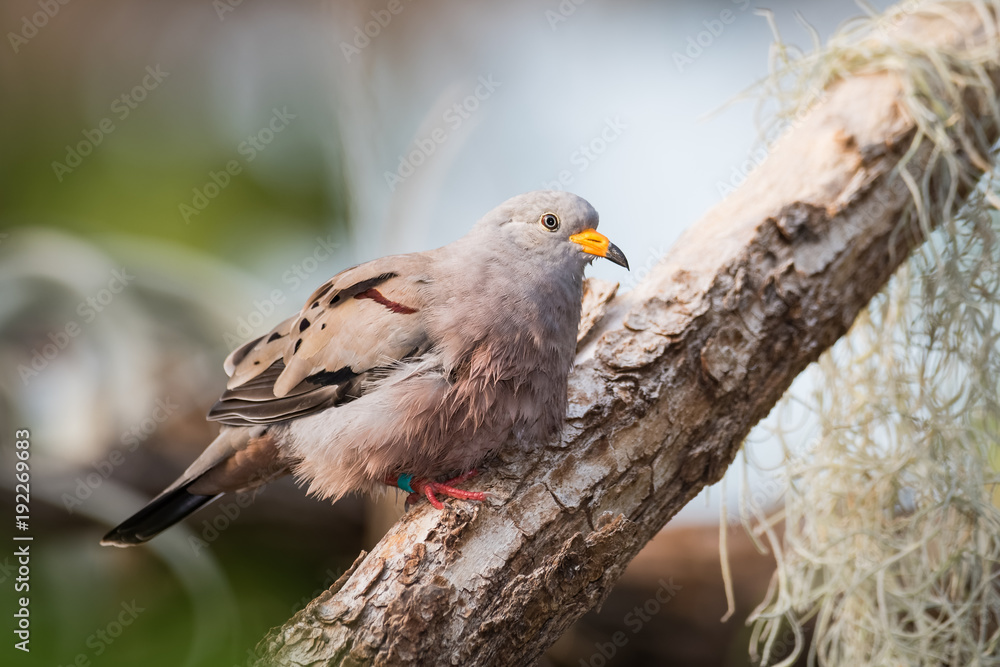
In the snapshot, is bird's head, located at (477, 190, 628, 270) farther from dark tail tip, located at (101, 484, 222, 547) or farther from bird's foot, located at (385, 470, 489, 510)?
dark tail tip, located at (101, 484, 222, 547)

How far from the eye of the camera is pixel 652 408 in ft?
5.53

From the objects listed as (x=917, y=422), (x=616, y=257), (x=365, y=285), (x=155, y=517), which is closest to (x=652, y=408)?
(x=616, y=257)

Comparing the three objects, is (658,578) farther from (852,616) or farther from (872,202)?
(872,202)

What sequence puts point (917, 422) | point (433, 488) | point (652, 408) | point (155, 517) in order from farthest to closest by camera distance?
point (917, 422)
point (155, 517)
point (652, 408)
point (433, 488)

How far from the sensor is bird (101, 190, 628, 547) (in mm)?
1588

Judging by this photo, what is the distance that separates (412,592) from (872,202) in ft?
5.31

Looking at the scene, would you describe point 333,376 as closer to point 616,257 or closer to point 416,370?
point 416,370

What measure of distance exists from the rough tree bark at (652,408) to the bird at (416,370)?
0.39 ft

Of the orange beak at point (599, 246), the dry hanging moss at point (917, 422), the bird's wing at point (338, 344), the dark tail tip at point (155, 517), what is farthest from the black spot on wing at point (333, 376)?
the dry hanging moss at point (917, 422)

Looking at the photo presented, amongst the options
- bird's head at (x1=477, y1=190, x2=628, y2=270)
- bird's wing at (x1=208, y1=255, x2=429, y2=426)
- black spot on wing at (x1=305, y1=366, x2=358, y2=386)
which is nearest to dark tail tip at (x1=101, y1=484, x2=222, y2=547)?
bird's wing at (x1=208, y1=255, x2=429, y2=426)

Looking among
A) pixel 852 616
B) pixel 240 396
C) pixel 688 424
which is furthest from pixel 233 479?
pixel 852 616

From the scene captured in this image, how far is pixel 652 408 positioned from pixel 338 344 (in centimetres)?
77

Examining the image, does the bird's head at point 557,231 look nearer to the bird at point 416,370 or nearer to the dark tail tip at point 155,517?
the bird at point 416,370

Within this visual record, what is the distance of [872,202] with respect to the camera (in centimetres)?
195
